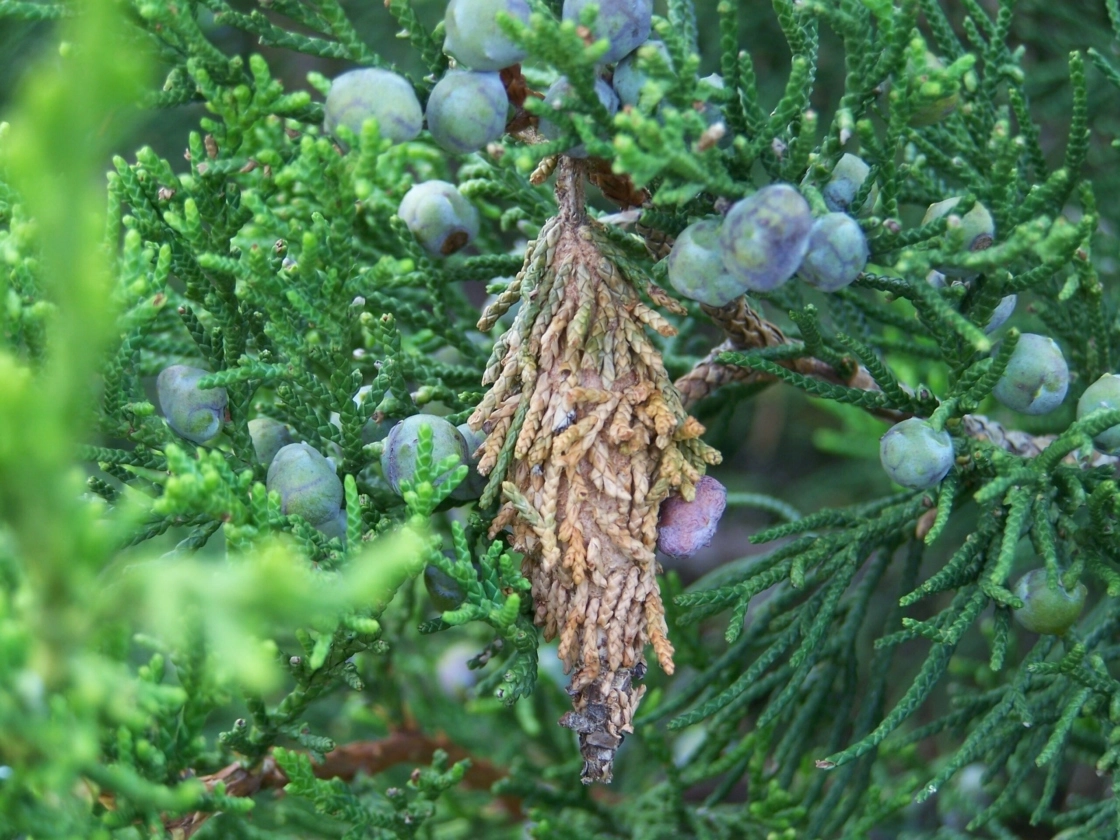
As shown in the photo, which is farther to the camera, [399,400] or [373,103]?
[399,400]

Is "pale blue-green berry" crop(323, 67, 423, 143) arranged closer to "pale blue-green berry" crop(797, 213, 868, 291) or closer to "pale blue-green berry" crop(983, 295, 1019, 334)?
"pale blue-green berry" crop(797, 213, 868, 291)

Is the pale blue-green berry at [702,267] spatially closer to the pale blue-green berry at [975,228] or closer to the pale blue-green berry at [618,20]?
the pale blue-green berry at [618,20]

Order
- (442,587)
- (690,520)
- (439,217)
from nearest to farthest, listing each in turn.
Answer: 1. (690,520)
2. (442,587)
3. (439,217)

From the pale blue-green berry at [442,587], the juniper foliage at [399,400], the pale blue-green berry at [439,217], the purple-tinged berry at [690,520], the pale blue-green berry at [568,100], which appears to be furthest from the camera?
the pale blue-green berry at [439,217]

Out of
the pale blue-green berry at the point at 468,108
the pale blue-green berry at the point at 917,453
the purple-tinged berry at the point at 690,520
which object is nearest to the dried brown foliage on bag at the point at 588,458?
the purple-tinged berry at the point at 690,520

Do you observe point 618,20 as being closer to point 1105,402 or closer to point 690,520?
point 690,520

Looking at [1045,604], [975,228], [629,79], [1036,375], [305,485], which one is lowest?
[1045,604]

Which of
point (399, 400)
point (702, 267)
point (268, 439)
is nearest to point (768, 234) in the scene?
point (702, 267)

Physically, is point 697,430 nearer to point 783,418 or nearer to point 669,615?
point 669,615
